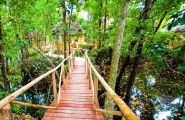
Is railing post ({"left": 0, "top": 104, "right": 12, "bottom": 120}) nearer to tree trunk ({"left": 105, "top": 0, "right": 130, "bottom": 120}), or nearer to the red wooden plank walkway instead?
the red wooden plank walkway

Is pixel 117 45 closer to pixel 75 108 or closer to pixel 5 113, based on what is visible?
pixel 75 108

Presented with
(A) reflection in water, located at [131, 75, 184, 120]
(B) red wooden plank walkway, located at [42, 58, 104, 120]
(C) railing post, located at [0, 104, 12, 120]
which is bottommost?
(A) reflection in water, located at [131, 75, 184, 120]

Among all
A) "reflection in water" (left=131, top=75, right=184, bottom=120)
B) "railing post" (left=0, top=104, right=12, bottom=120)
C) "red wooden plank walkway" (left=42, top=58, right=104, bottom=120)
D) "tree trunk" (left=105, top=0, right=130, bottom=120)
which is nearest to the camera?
"railing post" (left=0, top=104, right=12, bottom=120)

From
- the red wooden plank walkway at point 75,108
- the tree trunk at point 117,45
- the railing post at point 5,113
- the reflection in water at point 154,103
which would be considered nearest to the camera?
the railing post at point 5,113

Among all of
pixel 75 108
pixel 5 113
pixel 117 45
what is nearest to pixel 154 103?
pixel 117 45

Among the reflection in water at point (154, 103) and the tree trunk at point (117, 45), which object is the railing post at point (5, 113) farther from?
the reflection in water at point (154, 103)

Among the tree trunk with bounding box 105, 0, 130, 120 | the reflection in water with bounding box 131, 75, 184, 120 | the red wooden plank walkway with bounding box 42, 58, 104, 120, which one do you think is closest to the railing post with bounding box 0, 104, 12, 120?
the red wooden plank walkway with bounding box 42, 58, 104, 120

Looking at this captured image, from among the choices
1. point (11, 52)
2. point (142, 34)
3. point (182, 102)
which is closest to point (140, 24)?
point (142, 34)

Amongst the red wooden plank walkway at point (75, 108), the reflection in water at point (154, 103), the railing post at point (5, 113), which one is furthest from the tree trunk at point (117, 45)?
the railing post at point (5, 113)

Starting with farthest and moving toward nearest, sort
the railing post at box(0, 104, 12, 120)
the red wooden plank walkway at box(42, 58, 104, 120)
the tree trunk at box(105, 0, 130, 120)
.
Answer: the tree trunk at box(105, 0, 130, 120) < the red wooden plank walkway at box(42, 58, 104, 120) < the railing post at box(0, 104, 12, 120)

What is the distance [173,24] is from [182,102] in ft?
34.8

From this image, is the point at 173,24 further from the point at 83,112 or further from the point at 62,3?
the point at 62,3

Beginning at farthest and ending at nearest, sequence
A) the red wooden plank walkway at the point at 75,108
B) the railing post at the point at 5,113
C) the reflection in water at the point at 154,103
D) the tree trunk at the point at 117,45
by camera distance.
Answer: the reflection in water at the point at 154,103 < the tree trunk at the point at 117,45 < the red wooden plank walkway at the point at 75,108 < the railing post at the point at 5,113

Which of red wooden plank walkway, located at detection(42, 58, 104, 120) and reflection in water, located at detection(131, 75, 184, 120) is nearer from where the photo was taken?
red wooden plank walkway, located at detection(42, 58, 104, 120)
